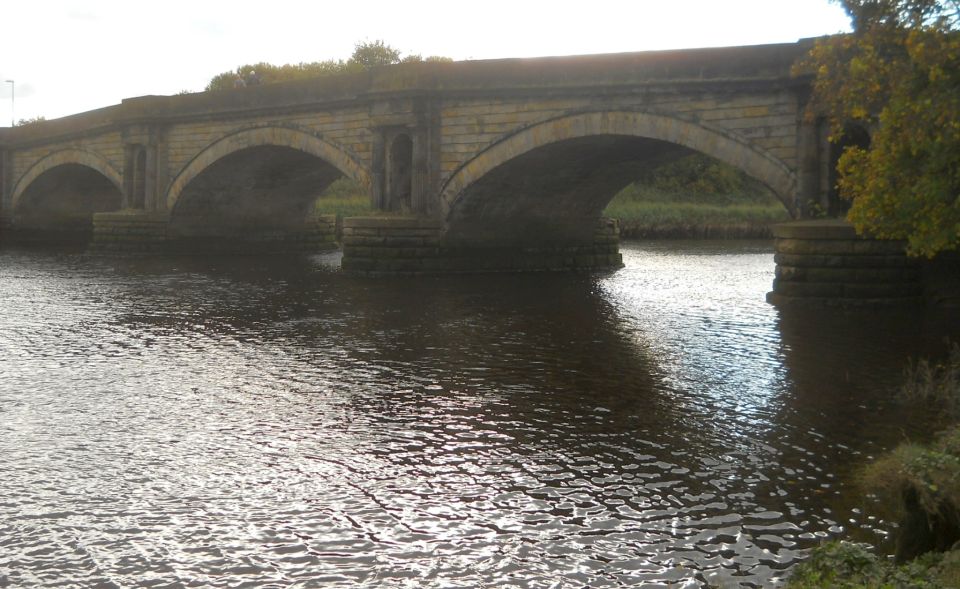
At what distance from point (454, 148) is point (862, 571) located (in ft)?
68.5

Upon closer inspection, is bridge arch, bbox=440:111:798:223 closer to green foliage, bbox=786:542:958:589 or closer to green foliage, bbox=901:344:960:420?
green foliage, bbox=901:344:960:420

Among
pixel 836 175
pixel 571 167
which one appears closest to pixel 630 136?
pixel 571 167

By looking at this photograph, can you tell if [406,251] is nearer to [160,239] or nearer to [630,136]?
[630,136]

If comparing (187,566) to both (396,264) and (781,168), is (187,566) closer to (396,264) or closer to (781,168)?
(781,168)

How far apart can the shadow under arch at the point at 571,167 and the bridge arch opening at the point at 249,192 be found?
7136 millimetres

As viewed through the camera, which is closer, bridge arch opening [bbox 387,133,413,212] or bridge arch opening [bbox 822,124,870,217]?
bridge arch opening [bbox 822,124,870,217]

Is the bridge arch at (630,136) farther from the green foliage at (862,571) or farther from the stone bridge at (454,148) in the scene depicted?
the green foliage at (862,571)

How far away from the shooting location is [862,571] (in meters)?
4.96

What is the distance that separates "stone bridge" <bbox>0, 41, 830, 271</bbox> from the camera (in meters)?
20.2

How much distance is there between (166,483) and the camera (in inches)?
290

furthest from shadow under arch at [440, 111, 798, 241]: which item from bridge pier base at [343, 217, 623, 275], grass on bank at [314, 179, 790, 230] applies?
grass on bank at [314, 179, 790, 230]

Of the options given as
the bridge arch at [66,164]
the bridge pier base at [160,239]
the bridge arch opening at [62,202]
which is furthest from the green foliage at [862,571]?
the bridge arch opening at [62,202]

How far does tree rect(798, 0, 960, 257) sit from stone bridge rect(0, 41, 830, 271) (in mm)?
6504

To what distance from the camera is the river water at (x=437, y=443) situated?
6020 millimetres
